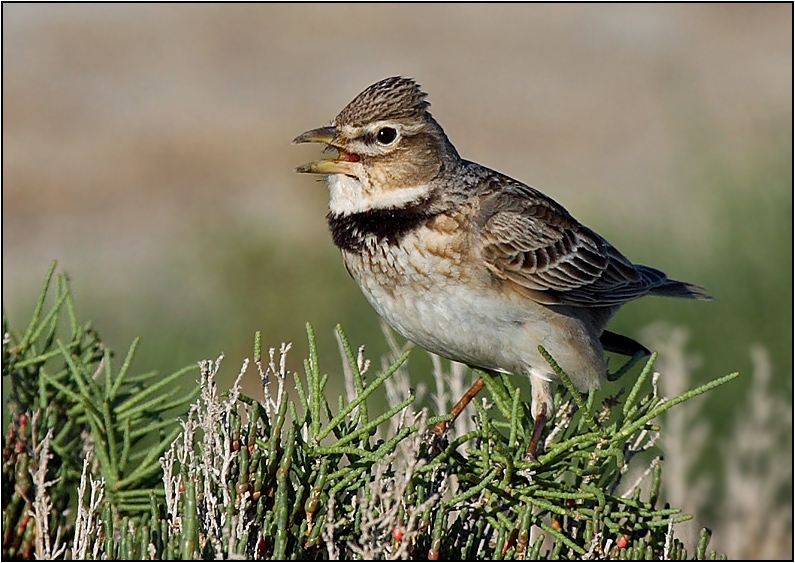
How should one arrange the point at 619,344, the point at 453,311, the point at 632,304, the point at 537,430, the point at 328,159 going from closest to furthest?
the point at 537,430, the point at 453,311, the point at 328,159, the point at 619,344, the point at 632,304

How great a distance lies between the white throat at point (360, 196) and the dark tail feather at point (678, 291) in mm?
1505

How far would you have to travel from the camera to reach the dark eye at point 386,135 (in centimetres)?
483

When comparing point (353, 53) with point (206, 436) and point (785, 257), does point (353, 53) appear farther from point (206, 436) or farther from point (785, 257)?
point (206, 436)

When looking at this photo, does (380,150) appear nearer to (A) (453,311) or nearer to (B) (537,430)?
(A) (453,311)

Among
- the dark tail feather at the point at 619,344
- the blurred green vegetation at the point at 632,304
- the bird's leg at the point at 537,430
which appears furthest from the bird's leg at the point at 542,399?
the blurred green vegetation at the point at 632,304

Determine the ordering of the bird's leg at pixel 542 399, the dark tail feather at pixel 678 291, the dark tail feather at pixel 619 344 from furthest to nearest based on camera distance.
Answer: the dark tail feather at pixel 678 291
the dark tail feather at pixel 619 344
the bird's leg at pixel 542 399

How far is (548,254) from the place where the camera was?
17.0 ft

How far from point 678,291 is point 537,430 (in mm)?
1796

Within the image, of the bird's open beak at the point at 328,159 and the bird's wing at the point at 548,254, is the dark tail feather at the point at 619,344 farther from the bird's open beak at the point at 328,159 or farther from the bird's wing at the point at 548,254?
the bird's open beak at the point at 328,159

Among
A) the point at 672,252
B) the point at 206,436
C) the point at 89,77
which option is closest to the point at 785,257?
the point at 672,252

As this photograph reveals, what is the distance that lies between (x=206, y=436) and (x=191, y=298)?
7.11 m

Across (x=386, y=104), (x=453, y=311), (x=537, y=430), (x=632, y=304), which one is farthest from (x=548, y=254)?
(x=632, y=304)

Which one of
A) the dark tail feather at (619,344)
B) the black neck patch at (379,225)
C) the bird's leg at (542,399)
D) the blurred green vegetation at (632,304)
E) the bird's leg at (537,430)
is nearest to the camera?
the bird's leg at (537,430)

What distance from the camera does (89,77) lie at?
28.5 metres
